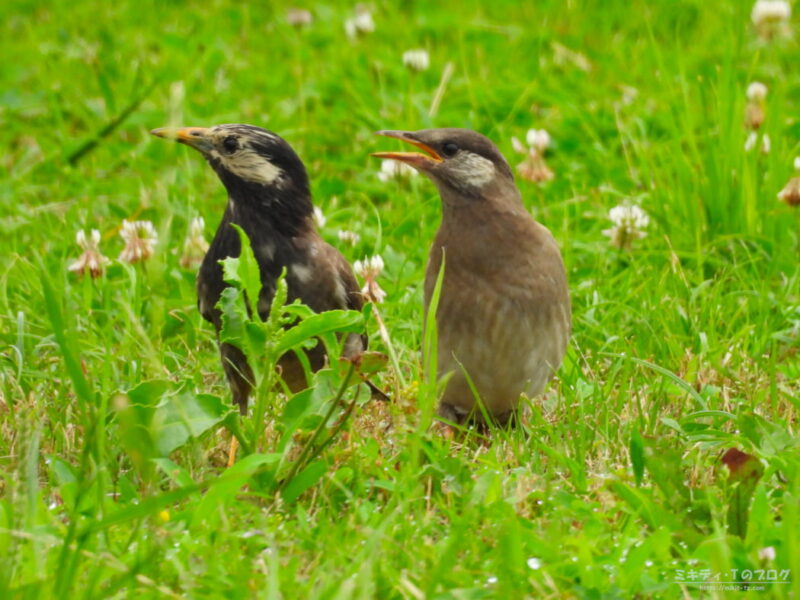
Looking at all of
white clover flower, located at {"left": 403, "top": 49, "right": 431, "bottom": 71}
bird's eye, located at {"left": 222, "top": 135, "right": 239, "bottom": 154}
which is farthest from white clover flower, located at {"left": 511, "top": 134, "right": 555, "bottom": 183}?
bird's eye, located at {"left": 222, "top": 135, "right": 239, "bottom": 154}

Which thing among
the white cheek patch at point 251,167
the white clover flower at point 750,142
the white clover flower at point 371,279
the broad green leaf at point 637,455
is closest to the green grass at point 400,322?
the broad green leaf at point 637,455

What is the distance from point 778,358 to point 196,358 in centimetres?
229

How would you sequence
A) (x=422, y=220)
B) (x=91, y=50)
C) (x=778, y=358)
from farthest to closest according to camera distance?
1. (x=91, y=50)
2. (x=422, y=220)
3. (x=778, y=358)

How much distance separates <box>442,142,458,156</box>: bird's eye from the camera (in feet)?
16.1

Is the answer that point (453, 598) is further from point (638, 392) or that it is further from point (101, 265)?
point (101, 265)

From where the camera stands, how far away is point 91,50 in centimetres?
891

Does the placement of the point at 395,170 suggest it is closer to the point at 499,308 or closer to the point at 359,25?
the point at 499,308

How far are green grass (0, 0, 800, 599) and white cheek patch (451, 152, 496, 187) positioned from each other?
737 mm

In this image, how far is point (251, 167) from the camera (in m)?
5.07

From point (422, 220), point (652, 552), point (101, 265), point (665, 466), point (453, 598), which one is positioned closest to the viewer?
point (453, 598)

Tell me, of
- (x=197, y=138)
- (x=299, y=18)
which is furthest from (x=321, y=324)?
(x=299, y=18)

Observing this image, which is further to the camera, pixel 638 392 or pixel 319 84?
pixel 319 84

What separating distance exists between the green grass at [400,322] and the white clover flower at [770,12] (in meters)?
0.21

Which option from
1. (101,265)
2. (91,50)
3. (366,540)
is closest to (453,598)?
(366,540)
